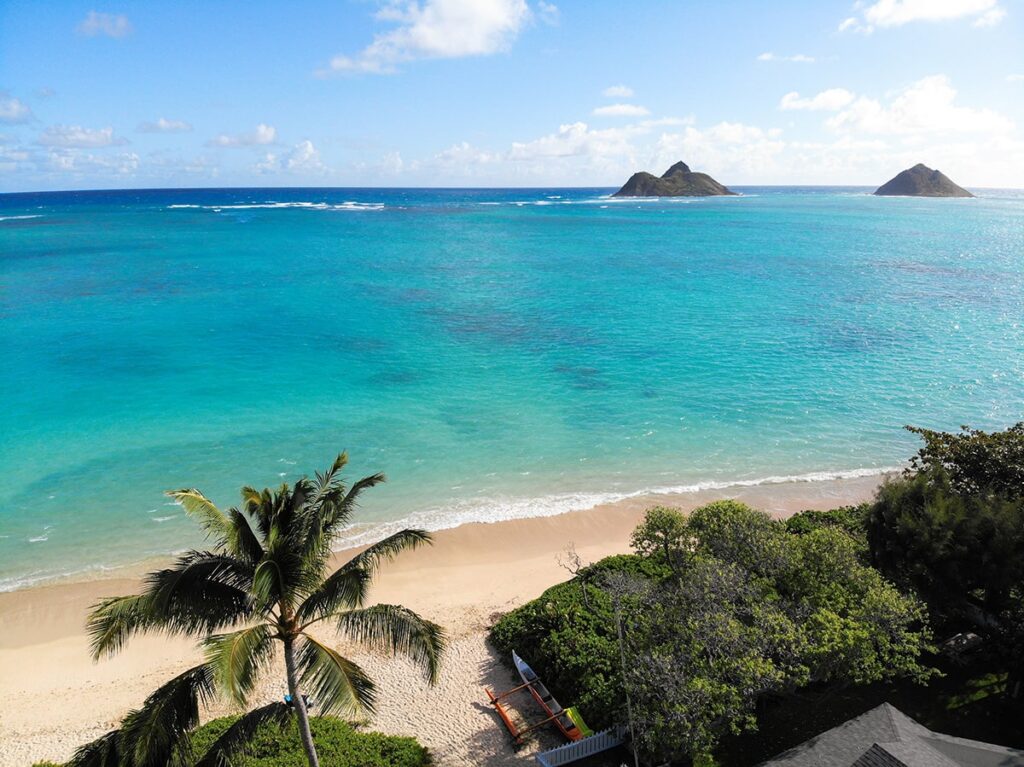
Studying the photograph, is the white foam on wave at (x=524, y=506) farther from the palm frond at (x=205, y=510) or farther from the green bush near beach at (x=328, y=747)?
the palm frond at (x=205, y=510)

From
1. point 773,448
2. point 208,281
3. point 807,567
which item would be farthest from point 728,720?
point 208,281

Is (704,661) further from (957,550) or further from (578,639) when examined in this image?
(957,550)

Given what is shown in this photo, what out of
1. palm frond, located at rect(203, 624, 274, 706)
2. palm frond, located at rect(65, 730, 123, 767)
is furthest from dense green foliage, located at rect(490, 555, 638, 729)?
palm frond, located at rect(65, 730, 123, 767)

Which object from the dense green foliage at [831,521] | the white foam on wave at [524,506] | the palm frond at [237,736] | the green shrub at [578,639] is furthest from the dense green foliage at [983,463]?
the palm frond at [237,736]

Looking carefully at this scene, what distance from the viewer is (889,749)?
1116 cm

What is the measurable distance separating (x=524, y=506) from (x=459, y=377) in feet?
47.6

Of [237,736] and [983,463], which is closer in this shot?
[237,736]

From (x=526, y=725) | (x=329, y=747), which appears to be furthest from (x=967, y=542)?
(x=329, y=747)

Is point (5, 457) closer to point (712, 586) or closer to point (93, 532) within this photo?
point (93, 532)

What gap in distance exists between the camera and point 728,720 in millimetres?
13102

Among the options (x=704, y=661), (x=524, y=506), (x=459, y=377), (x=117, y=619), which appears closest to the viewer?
(x=117, y=619)

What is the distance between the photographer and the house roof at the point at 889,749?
1109 cm

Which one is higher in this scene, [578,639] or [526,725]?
[578,639]

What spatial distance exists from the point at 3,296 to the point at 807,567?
69.9m
